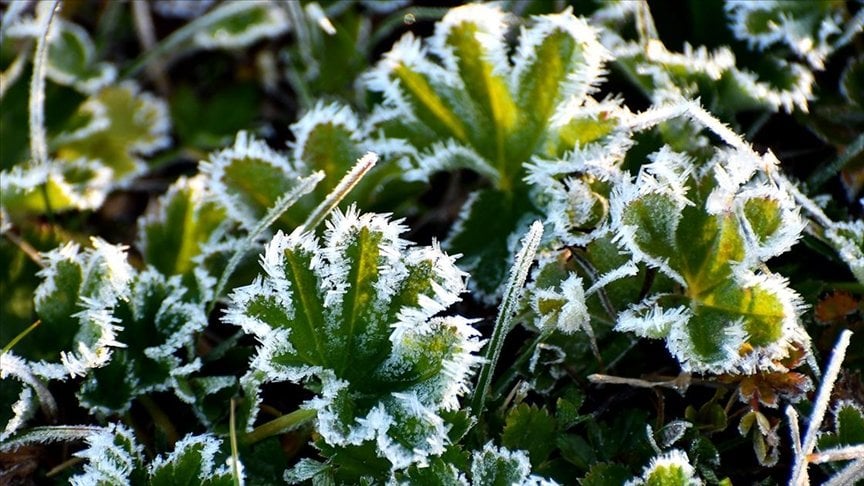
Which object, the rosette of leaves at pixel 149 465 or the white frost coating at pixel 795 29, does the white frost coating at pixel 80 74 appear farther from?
the white frost coating at pixel 795 29

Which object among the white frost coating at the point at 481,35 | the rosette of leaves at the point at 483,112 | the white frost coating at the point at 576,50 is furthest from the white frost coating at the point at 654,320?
the white frost coating at the point at 481,35

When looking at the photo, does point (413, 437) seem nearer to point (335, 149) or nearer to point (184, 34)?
point (335, 149)

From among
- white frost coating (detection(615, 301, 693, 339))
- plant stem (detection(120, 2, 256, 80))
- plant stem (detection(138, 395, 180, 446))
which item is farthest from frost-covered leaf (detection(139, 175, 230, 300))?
white frost coating (detection(615, 301, 693, 339))

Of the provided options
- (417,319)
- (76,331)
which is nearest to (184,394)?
(76,331)

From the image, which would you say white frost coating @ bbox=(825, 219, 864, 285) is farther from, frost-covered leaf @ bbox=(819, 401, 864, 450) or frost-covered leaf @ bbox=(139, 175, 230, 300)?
frost-covered leaf @ bbox=(139, 175, 230, 300)

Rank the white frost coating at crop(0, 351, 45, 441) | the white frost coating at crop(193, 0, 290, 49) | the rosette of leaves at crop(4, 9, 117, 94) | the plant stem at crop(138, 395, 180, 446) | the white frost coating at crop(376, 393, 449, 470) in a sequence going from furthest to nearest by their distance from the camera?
the white frost coating at crop(193, 0, 290, 49) < the rosette of leaves at crop(4, 9, 117, 94) < the plant stem at crop(138, 395, 180, 446) < the white frost coating at crop(0, 351, 45, 441) < the white frost coating at crop(376, 393, 449, 470)

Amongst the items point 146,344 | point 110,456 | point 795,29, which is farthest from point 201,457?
point 795,29

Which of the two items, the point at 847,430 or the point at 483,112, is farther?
the point at 483,112
